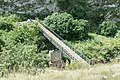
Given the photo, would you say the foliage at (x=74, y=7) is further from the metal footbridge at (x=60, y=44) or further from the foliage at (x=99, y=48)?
the metal footbridge at (x=60, y=44)

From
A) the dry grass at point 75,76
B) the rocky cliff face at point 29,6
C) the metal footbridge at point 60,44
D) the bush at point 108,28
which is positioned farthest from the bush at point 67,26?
the dry grass at point 75,76

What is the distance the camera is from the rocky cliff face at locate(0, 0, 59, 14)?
35500 mm

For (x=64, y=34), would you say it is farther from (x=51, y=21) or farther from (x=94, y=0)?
(x=94, y=0)

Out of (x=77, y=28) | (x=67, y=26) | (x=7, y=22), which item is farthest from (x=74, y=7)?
(x=7, y=22)

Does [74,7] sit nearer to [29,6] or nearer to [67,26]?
[29,6]

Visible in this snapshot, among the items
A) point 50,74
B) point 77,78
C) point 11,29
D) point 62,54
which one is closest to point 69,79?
point 77,78

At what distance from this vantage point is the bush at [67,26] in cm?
3131

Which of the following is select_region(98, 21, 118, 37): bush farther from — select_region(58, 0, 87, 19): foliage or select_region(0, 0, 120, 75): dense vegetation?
select_region(58, 0, 87, 19): foliage

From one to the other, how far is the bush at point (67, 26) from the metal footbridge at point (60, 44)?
2.58 feet

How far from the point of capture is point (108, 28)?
110 ft

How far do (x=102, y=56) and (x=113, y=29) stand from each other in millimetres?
5887

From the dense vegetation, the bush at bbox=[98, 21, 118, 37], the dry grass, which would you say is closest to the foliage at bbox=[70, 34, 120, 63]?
the dense vegetation

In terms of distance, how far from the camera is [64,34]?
3138cm

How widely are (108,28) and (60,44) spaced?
257 inches
